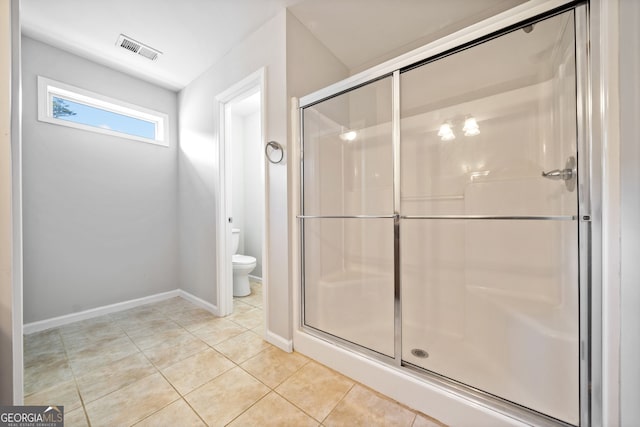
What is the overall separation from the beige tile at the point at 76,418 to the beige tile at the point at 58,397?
0.03m

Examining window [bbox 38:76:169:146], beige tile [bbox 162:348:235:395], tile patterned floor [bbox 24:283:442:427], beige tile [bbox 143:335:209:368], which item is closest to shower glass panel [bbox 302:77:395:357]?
tile patterned floor [bbox 24:283:442:427]

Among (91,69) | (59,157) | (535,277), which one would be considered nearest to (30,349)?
(59,157)

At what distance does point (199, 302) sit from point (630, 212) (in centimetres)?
307

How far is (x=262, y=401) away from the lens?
4.04 ft

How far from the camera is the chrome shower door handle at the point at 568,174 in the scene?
104 cm

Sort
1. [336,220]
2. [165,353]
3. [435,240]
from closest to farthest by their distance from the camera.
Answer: [165,353]
[435,240]
[336,220]

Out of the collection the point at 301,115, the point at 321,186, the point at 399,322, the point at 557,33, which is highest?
the point at 557,33

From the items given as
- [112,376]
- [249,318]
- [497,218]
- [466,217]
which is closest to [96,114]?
[112,376]

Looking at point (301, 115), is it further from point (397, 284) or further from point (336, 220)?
point (397, 284)

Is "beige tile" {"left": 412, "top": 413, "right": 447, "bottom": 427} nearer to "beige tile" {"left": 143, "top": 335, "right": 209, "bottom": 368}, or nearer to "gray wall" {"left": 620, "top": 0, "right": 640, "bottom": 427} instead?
"gray wall" {"left": 620, "top": 0, "right": 640, "bottom": 427}

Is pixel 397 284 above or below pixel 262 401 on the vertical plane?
above

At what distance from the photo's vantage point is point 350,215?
189cm

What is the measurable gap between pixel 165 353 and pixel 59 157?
1964 mm

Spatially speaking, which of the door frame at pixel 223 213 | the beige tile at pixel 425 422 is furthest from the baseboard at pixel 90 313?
the beige tile at pixel 425 422
